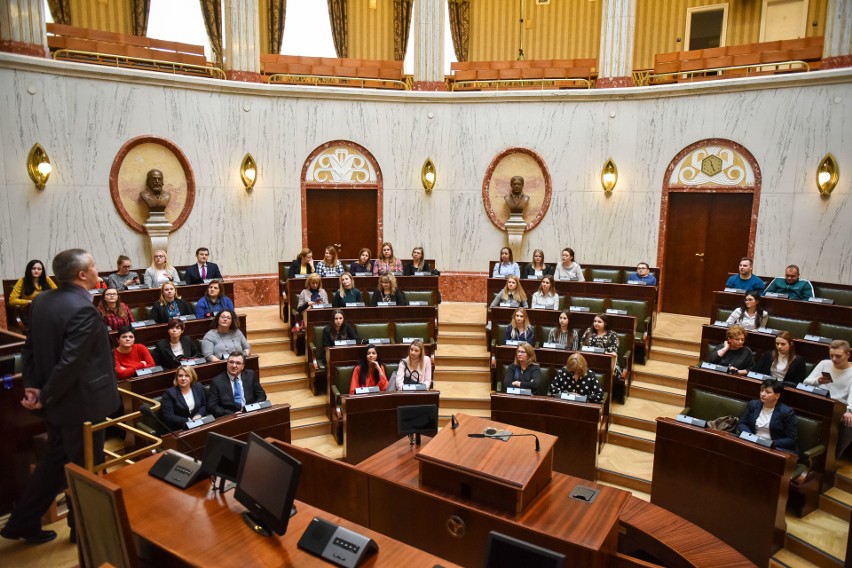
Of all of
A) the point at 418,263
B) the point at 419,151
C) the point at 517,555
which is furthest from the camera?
the point at 419,151

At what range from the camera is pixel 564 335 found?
638cm

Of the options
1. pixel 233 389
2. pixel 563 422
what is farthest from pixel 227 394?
pixel 563 422

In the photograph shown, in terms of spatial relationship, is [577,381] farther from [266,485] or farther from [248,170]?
[248,170]

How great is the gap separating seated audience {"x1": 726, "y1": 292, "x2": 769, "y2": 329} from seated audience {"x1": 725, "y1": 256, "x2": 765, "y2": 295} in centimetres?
76

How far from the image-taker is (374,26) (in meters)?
12.3

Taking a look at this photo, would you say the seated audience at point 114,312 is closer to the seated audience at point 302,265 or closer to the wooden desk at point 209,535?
the seated audience at point 302,265

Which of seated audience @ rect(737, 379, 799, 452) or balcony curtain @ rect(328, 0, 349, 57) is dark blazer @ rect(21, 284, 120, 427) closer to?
seated audience @ rect(737, 379, 799, 452)

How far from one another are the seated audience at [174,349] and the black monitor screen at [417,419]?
2620mm

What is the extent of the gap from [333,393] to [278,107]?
5225 millimetres

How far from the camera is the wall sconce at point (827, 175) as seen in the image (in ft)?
25.3

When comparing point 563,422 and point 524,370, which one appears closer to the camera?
point 563,422

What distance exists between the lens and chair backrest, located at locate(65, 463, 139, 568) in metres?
2.11

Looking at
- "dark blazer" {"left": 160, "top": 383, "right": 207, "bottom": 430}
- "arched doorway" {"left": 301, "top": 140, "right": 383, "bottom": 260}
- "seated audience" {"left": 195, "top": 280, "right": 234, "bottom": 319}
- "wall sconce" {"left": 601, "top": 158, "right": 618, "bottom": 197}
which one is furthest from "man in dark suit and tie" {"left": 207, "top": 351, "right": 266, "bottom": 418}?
"wall sconce" {"left": 601, "top": 158, "right": 618, "bottom": 197}

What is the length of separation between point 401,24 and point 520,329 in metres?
8.38
